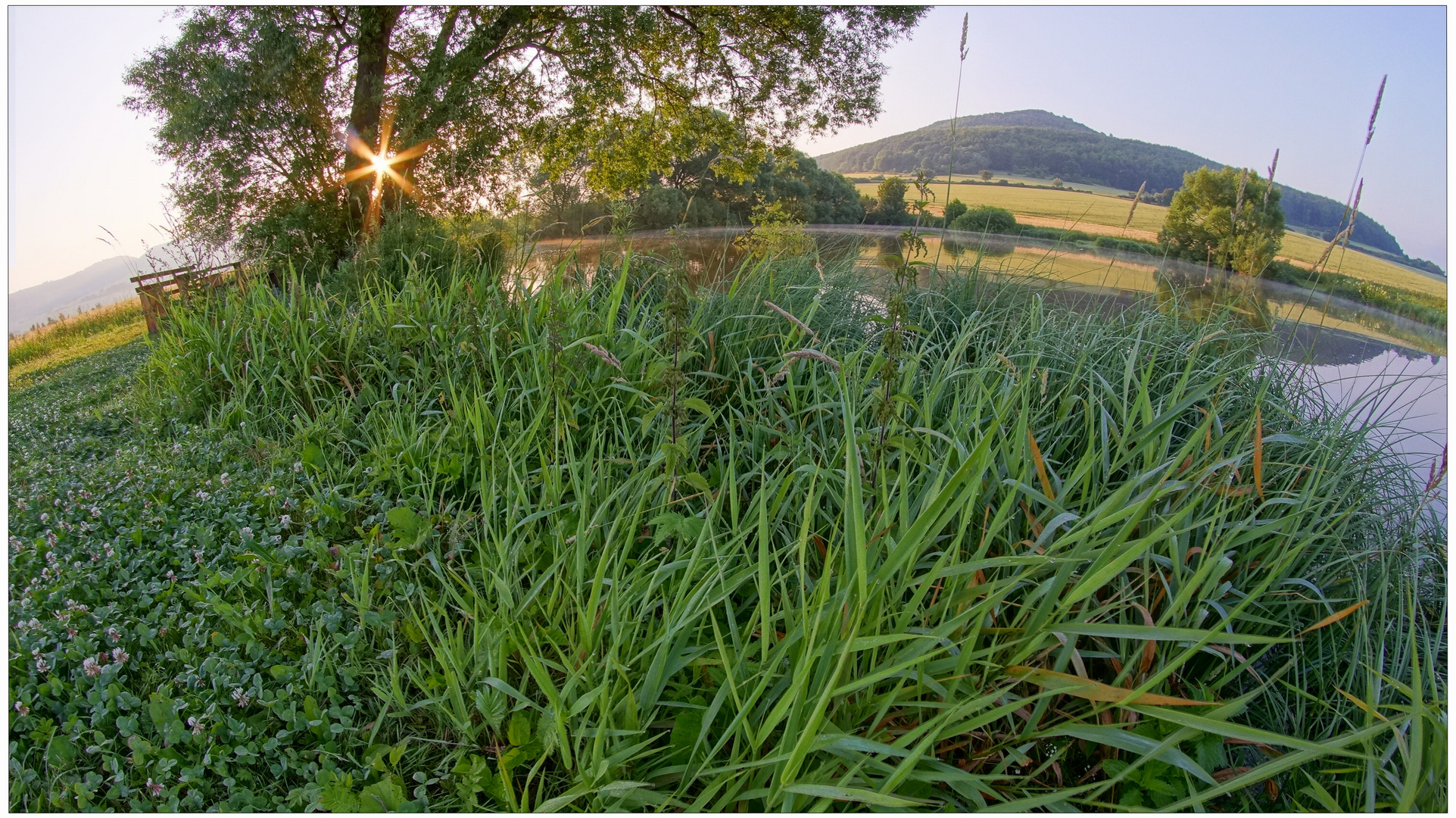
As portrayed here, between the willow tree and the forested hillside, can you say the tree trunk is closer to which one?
the willow tree

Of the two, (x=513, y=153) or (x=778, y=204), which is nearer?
(x=778, y=204)

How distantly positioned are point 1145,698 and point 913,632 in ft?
1.22

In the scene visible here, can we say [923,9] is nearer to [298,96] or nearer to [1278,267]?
[1278,267]

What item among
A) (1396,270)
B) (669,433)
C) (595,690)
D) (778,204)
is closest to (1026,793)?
(595,690)

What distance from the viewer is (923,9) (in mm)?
4828

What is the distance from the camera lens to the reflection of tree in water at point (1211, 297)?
A: 8.87 feet

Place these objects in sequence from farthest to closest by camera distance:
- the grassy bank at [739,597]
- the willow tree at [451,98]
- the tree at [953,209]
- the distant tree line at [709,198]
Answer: the willow tree at [451,98] → the distant tree line at [709,198] → the tree at [953,209] → the grassy bank at [739,597]

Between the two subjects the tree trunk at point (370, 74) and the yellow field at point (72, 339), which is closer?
the yellow field at point (72, 339)

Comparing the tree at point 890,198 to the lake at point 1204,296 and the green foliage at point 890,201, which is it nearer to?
the green foliage at point 890,201

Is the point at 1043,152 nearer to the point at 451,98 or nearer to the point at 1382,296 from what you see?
the point at 1382,296

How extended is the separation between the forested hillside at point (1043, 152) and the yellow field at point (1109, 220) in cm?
15

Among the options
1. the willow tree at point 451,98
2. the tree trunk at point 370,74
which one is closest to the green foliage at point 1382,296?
the willow tree at point 451,98

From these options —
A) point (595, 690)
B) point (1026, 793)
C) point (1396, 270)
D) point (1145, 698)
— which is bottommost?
point (1026, 793)

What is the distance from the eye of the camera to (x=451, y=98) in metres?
6.09
